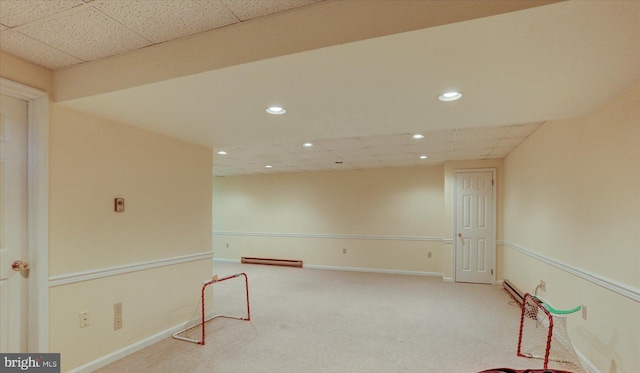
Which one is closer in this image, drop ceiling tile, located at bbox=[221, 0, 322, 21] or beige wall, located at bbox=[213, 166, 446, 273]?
drop ceiling tile, located at bbox=[221, 0, 322, 21]

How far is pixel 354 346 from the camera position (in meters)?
3.18

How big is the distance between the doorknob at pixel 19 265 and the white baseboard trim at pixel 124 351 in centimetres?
91

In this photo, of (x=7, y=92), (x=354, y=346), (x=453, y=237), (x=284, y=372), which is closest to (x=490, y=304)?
(x=453, y=237)

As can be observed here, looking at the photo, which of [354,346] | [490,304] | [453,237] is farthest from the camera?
[453,237]

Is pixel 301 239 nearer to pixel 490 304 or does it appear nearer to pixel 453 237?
pixel 453 237

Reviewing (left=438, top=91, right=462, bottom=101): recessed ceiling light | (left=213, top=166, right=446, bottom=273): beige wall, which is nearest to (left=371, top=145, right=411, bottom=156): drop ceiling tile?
(left=213, top=166, right=446, bottom=273): beige wall

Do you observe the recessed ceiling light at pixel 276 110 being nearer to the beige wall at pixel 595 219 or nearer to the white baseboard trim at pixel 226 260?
the beige wall at pixel 595 219

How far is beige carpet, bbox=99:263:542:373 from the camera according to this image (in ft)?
9.14

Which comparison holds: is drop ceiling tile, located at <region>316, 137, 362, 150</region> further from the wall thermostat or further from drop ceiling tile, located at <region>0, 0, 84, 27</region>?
drop ceiling tile, located at <region>0, 0, 84, 27</region>

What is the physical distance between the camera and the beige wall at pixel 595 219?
209 cm

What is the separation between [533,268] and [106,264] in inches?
188

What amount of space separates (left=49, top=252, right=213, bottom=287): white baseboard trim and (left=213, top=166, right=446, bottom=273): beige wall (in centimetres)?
408

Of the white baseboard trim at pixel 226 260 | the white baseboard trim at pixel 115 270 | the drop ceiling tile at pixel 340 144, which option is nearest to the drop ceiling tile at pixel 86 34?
the white baseboard trim at pixel 115 270

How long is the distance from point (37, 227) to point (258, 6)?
7.32 ft
